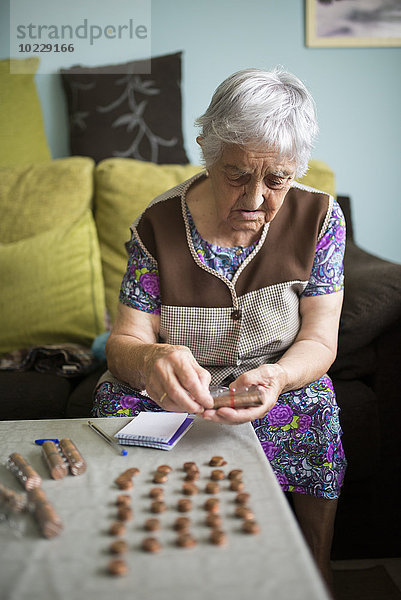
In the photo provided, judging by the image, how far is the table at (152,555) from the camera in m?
0.62

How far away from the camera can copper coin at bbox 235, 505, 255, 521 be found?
754 millimetres

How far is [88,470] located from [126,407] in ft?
1.27

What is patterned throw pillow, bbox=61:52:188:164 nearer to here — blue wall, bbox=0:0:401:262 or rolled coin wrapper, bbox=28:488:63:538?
blue wall, bbox=0:0:401:262

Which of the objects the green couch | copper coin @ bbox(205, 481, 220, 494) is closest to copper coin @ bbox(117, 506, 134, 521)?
copper coin @ bbox(205, 481, 220, 494)

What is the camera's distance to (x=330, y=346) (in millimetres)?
1343

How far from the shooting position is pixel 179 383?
1.04 metres

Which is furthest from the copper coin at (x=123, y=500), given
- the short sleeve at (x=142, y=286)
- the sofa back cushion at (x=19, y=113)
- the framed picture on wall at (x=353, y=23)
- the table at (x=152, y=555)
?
the framed picture on wall at (x=353, y=23)

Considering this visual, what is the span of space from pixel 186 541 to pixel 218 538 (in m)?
0.04

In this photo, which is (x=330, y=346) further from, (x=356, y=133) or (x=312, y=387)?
(x=356, y=133)

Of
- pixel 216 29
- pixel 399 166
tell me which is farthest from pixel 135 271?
pixel 399 166

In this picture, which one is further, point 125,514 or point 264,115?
point 264,115

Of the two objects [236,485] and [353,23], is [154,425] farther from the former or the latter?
[353,23]

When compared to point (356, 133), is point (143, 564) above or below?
below

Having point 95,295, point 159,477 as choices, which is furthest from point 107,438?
point 95,295
